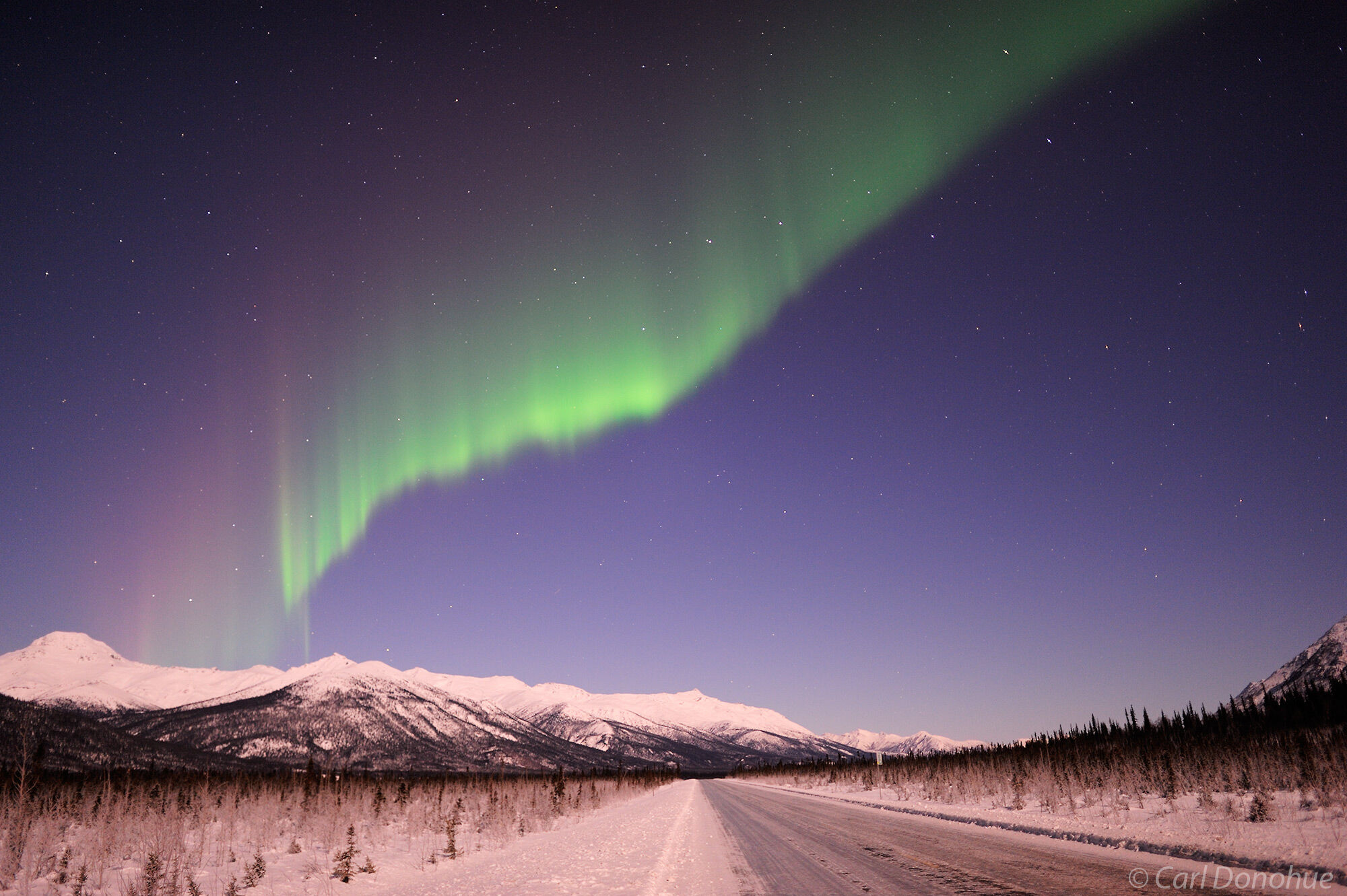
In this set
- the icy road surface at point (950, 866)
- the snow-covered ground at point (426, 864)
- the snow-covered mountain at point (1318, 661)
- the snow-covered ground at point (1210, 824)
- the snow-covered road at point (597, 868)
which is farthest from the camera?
the snow-covered mountain at point (1318, 661)

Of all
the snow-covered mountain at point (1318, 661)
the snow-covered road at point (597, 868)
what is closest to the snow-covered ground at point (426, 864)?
Answer: the snow-covered road at point (597, 868)

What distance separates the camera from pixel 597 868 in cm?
963

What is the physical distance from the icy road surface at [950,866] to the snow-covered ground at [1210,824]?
2.53 ft

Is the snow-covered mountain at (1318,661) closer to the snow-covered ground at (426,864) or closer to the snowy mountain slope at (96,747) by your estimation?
the snow-covered ground at (426,864)

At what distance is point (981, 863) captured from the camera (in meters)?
7.85

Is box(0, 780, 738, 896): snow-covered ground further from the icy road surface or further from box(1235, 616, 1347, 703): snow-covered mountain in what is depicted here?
box(1235, 616, 1347, 703): snow-covered mountain

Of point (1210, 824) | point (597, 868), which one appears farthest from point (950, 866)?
point (1210, 824)

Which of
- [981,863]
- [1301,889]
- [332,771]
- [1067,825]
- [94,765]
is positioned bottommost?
[94,765]

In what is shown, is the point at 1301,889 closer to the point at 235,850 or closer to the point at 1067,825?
the point at 1067,825

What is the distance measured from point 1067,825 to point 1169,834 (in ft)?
9.21

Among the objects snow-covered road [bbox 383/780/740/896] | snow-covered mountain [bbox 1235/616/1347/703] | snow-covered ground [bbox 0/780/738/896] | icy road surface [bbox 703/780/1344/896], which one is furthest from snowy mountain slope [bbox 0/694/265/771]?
snow-covered mountain [bbox 1235/616/1347/703]

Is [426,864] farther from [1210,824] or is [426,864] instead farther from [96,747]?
[96,747]

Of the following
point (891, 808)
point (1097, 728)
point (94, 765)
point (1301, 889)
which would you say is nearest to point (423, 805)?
point (891, 808)

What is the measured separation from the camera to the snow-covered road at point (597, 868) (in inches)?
308
